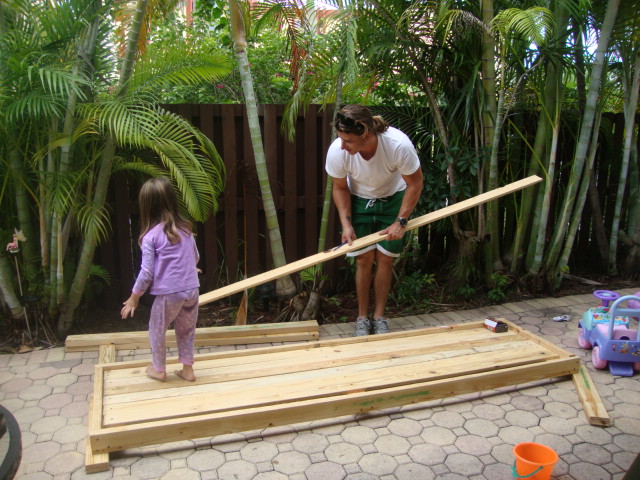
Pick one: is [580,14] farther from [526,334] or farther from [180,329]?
[180,329]

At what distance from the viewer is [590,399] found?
3.40 meters

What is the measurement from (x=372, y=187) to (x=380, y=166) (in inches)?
8.7

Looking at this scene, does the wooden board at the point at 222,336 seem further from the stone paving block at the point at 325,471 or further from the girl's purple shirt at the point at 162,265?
the stone paving block at the point at 325,471

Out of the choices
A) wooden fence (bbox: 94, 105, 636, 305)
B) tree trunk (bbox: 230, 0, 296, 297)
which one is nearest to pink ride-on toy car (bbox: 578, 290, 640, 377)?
wooden fence (bbox: 94, 105, 636, 305)

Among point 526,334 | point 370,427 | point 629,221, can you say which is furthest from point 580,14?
point 370,427

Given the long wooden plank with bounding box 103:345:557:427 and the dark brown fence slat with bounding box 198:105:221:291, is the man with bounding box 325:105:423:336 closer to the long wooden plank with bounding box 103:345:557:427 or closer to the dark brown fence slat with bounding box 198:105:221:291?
the long wooden plank with bounding box 103:345:557:427

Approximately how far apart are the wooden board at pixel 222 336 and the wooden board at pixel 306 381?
51cm

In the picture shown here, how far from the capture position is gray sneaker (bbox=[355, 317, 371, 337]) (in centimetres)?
449

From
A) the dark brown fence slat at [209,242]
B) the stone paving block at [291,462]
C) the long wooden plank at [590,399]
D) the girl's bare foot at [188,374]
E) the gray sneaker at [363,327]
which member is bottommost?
the stone paving block at [291,462]

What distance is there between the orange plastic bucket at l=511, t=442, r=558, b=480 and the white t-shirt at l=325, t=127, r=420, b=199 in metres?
2.06

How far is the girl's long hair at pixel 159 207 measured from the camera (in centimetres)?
311

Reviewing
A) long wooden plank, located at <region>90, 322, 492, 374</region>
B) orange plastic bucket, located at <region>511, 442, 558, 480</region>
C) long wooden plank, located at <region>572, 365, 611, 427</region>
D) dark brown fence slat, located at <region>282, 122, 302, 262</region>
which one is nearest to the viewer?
orange plastic bucket, located at <region>511, 442, 558, 480</region>

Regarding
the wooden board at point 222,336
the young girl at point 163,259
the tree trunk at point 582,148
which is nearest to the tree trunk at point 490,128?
the tree trunk at point 582,148

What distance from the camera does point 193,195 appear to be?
4199 millimetres
